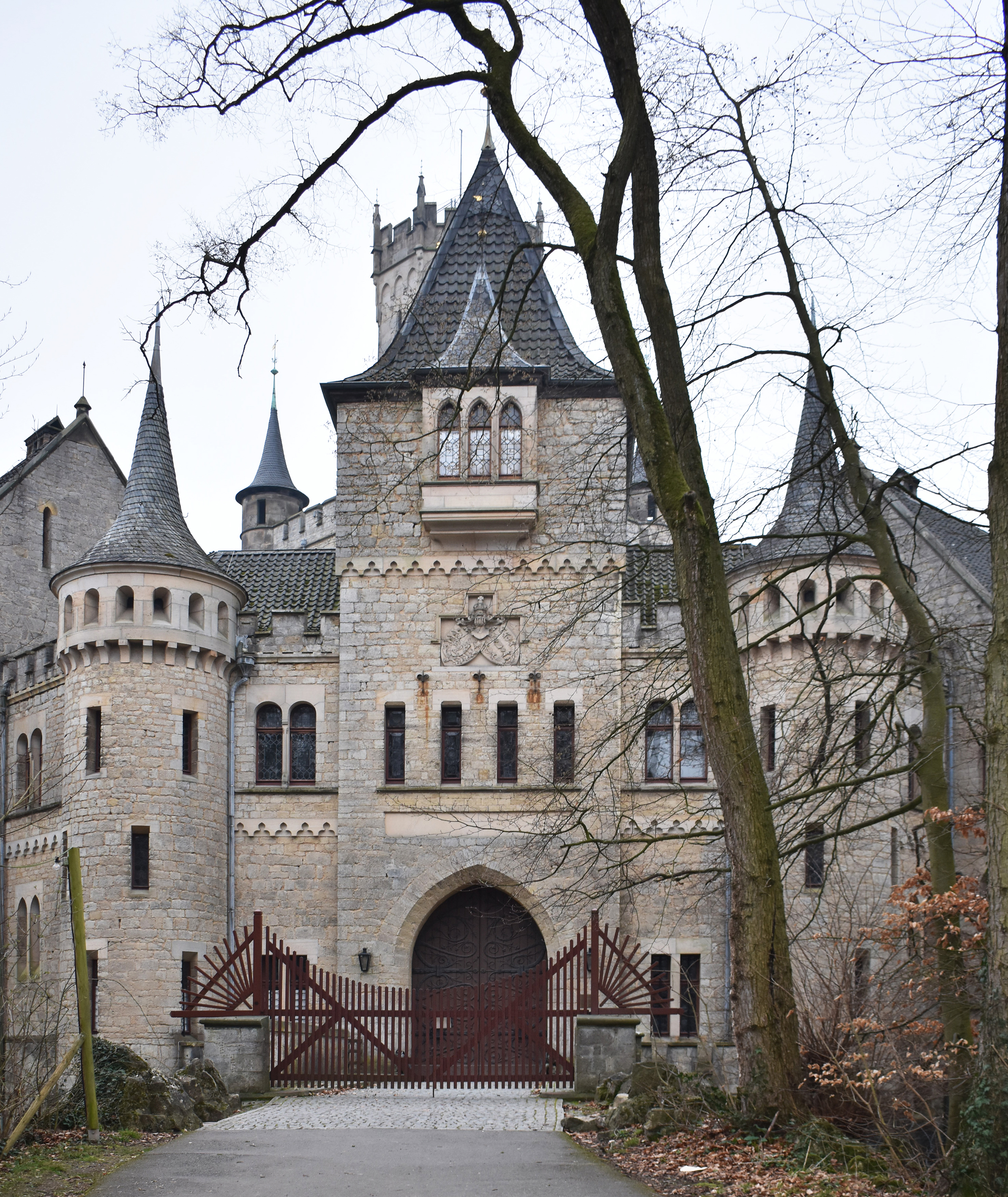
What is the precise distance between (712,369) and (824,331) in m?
1.49

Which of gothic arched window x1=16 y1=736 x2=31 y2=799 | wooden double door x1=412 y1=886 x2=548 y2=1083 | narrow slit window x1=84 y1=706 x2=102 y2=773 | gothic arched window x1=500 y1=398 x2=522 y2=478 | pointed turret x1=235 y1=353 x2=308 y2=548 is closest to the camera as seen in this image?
wooden double door x1=412 y1=886 x2=548 y2=1083

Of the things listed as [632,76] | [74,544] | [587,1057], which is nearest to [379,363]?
[74,544]

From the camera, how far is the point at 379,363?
86.1ft

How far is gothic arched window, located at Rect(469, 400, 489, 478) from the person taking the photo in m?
25.2

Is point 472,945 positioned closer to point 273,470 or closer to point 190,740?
point 190,740

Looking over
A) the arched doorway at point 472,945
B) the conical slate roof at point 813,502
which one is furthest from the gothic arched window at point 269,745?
the conical slate roof at point 813,502

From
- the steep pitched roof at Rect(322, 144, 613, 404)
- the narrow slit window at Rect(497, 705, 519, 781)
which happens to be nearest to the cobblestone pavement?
the narrow slit window at Rect(497, 705, 519, 781)

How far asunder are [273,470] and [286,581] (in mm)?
28498

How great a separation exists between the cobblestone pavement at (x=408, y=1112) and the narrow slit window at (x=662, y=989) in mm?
5618

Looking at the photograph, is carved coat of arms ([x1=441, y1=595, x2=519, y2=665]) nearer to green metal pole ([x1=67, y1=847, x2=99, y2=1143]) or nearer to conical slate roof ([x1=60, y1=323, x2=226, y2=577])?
conical slate roof ([x1=60, y1=323, x2=226, y2=577])

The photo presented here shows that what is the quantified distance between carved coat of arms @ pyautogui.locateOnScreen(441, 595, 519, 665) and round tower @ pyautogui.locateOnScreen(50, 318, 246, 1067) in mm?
3765

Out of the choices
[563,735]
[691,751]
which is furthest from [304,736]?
[691,751]

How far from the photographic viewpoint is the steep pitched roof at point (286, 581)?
1031 inches

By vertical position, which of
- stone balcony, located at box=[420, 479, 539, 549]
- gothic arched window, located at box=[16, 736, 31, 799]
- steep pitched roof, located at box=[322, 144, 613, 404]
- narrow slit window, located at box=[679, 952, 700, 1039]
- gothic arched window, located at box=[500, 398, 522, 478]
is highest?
steep pitched roof, located at box=[322, 144, 613, 404]
